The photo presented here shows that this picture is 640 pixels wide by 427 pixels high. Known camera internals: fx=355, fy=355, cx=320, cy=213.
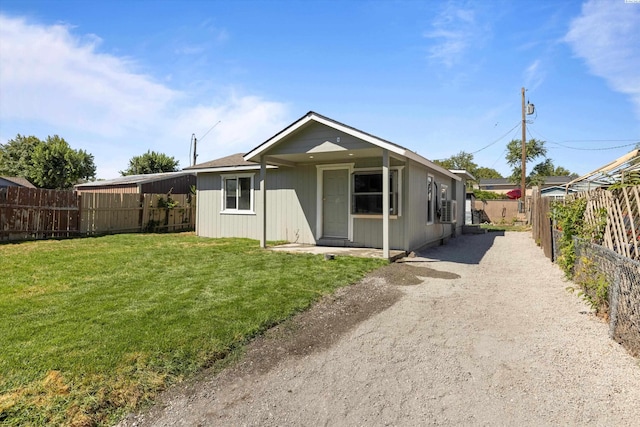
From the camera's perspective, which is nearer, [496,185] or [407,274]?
[407,274]

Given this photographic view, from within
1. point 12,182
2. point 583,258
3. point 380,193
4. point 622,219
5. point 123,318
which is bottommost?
point 123,318

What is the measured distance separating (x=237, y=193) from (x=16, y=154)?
34.1 meters

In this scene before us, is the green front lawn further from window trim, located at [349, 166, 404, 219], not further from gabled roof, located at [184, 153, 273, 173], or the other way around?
gabled roof, located at [184, 153, 273, 173]

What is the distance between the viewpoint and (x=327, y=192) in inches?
409

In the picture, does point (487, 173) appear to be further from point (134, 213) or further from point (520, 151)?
point (134, 213)

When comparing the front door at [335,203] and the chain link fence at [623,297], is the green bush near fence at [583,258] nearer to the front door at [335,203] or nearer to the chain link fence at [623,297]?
the chain link fence at [623,297]

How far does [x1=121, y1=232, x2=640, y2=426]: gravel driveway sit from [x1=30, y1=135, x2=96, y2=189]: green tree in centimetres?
2972

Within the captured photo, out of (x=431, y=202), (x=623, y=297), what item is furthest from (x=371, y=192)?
(x=623, y=297)

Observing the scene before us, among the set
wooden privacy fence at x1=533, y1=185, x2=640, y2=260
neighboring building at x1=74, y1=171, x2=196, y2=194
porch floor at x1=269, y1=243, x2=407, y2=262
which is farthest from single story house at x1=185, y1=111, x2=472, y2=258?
neighboring building at x1=74, y1=171, x2=196, y2=194

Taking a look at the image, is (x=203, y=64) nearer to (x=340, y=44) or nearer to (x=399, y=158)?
(x=340, y=44)

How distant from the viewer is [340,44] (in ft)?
35.8

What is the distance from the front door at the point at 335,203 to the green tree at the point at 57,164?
25545mm

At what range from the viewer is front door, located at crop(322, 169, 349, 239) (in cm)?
1010

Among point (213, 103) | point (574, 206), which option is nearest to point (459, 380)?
point (574, 206)
